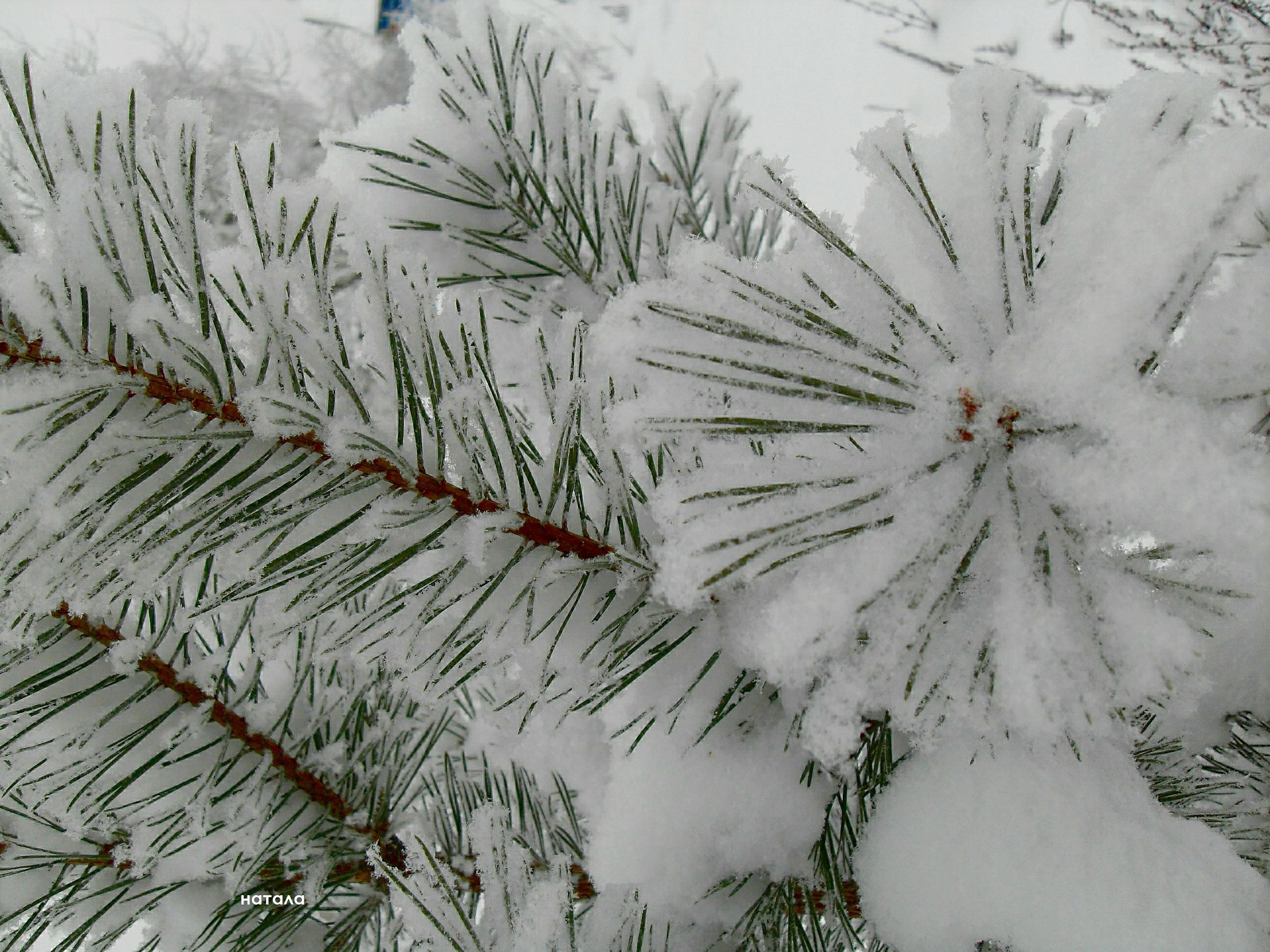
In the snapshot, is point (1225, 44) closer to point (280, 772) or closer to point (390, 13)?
point (280, 772)

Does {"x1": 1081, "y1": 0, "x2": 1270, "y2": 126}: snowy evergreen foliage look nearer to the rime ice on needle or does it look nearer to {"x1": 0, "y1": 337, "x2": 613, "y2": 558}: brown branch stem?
the rime ice on needle

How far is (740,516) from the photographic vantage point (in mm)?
290

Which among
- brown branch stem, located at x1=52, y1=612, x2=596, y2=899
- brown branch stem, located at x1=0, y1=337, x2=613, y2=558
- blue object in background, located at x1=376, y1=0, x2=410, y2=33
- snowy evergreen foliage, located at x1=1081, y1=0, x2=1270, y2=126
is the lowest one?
brown branch stem, located at x1=52, y1=612, x2=596, y2=899

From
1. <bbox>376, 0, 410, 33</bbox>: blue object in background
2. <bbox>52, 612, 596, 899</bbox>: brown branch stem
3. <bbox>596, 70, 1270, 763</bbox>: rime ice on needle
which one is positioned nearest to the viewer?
<bbox>596, 70, 1270, 763</bbox>: rime ice on needle

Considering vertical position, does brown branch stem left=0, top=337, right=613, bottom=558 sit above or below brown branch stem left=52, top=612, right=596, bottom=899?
above

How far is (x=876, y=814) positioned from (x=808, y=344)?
0.92 feet

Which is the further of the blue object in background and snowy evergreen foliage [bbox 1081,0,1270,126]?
the blue object in background

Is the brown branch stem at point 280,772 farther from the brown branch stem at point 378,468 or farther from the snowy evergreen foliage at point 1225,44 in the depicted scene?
the snowy evergreen foliage at point 1225,44

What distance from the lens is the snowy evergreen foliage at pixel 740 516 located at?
0.91 ft

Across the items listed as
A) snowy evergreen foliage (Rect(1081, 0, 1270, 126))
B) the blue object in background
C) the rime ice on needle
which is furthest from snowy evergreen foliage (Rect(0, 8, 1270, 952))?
the blue object in background

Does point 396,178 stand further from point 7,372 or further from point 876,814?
point 876,814

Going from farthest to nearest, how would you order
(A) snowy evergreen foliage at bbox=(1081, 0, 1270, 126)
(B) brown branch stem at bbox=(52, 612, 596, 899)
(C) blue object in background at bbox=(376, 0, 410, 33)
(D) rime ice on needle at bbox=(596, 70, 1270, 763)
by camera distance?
(C) blue object in background at bbox=(376, 0, 410, 33), (A) snowy evergreen foliage at bbox=(1081, 0, 1270, 126), (B) brown branch stem at bbox=(52, 612, 596, 899), (D) rime ice on needle at bbox=(596, 70, 1270, 763)

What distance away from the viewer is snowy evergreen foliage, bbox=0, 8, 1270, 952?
277 millimetres

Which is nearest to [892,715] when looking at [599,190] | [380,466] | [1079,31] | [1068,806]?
[1068,806]
